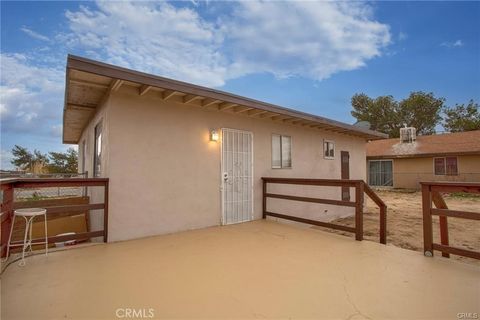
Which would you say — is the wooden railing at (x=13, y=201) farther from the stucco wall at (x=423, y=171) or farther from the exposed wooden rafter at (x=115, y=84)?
the stucco wall at (x=423, y=171)

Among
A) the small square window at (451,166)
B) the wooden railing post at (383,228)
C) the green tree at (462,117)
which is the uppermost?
the green tree at (462,117)

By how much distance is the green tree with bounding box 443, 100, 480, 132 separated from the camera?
2470 centimetres

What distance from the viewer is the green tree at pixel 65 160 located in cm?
2181

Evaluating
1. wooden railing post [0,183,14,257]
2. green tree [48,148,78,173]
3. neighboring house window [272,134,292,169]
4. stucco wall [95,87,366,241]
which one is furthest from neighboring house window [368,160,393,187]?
green tree [48,148,78,173]

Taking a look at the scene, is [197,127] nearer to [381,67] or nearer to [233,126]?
[233,126]

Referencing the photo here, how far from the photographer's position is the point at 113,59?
10344 mm

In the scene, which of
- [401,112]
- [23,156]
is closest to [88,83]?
[23,156]

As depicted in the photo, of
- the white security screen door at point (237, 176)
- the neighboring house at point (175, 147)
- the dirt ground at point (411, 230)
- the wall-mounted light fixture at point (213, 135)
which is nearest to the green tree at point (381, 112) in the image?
the dirt ground at point (411, 230)

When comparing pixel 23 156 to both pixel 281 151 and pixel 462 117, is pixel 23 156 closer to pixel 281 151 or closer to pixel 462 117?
pixel 281 151

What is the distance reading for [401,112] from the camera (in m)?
27.5

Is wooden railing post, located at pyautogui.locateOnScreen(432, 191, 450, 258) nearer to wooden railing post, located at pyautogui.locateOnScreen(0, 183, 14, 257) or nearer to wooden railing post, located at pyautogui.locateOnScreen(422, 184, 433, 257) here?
wooden railing post, located at pyautogui.locateOnScreen(422, 184, 433, 257)

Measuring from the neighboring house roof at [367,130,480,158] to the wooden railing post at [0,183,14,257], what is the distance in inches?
773

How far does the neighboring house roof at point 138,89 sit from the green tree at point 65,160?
17.7 metres

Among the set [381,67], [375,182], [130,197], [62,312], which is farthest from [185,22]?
[375,182]
